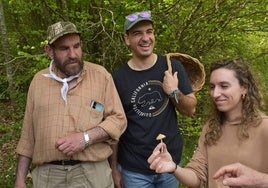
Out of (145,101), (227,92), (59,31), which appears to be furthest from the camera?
(145,101)

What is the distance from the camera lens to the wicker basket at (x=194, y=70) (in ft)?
11.2

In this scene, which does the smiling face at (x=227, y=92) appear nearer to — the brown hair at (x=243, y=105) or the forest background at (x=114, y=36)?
the brown hair at (x=243, y=105)

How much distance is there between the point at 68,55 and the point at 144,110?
30.3 inches

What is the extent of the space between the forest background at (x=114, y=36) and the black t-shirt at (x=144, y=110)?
4.83ft

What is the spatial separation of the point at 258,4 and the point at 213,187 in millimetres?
4402

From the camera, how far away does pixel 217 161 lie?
2.35 m

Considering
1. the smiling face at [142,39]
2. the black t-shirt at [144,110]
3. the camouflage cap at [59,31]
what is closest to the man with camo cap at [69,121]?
the camouflage cap at [59,31]

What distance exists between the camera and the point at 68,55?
3.01 m

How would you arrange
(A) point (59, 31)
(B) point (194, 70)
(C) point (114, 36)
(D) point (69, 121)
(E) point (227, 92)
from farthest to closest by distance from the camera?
(C) point (114, 36) → (B) point (194, 70) → (A) point (59, 31) → (D) point (69, 121) → (E) point (227, 92)

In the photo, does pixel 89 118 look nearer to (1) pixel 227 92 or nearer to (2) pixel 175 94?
(2) pixel 175 94

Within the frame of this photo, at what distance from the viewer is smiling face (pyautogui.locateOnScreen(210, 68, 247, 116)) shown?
231 centimetres

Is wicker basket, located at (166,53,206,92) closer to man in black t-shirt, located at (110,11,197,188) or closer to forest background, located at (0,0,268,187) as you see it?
man in black t-shirt, located at (110,11,197,188)

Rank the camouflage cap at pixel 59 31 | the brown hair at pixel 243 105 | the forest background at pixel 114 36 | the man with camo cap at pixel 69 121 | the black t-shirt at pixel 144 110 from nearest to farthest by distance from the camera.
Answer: the brown hair at pixel 243 105
the man with camo cap at pixel 69 121
the camouflage cap at pixel 59 31
the black t-shirt at pixel 144 110
the forest background at pixel 114 36

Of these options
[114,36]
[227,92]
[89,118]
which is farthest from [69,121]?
[114,36]
